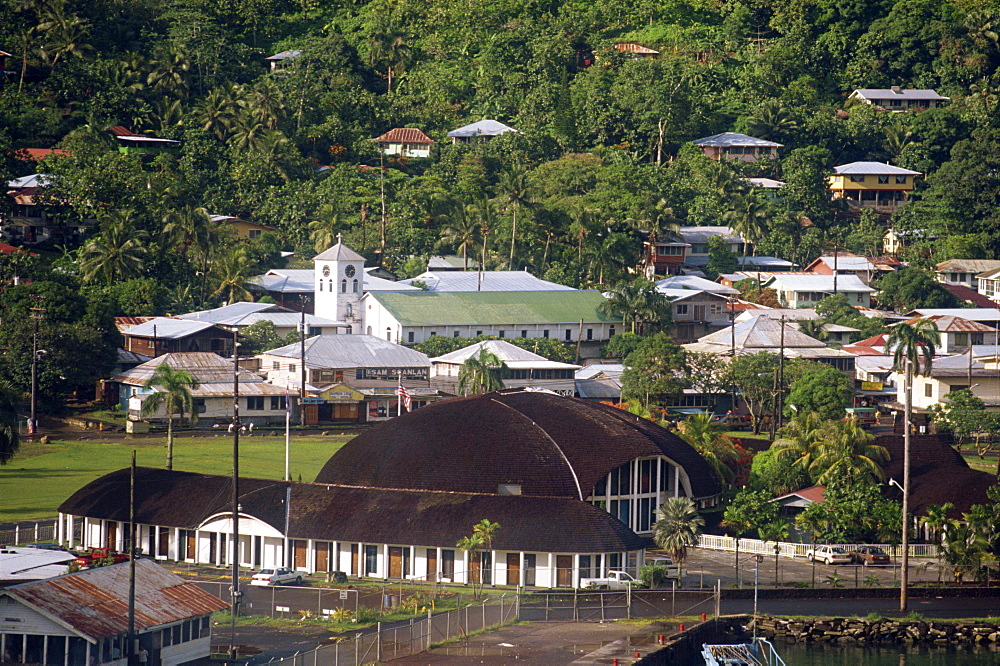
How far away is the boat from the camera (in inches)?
2100

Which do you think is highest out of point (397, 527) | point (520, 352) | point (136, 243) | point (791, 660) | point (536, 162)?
point (536, 162)

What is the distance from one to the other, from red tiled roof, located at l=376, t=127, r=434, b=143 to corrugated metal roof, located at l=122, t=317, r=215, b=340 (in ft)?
214

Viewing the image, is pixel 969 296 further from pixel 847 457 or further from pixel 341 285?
pixel 847 457

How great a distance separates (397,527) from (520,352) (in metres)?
54.9

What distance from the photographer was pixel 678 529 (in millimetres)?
62562

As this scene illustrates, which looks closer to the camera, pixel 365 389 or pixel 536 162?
pixel 365 389

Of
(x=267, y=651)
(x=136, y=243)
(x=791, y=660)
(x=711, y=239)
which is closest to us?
(x=267, y=651)

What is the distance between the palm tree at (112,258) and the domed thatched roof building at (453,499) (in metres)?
60.2

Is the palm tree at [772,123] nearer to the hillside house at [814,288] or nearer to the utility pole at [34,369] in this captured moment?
the hillside house at [814,288]

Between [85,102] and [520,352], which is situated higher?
[85,102]

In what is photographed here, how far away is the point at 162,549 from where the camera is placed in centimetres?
6706

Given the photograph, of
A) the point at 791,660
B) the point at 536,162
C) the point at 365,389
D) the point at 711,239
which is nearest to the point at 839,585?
the point at 791,660

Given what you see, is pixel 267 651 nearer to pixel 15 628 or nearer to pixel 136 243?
pixel 15 628

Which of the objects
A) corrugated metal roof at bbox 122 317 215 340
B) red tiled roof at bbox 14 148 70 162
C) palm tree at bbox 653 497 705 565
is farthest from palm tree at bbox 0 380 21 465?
red tiled roof at bbox 14 148 70 162
